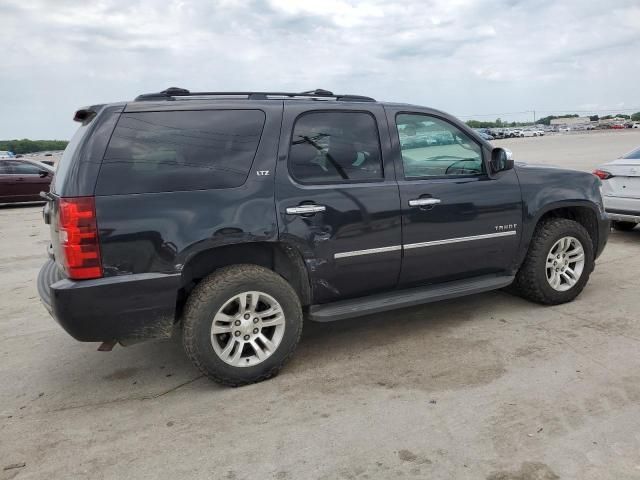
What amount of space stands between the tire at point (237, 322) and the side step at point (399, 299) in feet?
0.86

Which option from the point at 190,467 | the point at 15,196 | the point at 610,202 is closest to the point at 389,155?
the point at 190,467

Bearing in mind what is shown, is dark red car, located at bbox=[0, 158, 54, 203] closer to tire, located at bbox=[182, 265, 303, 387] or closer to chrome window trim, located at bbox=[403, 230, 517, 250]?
tire, located at bbox=[182, 265, 303, 387]

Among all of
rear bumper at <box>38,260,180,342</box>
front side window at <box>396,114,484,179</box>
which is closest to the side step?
front side window at <box>396,114,484,179</box>

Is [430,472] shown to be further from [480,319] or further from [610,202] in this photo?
[610,202]

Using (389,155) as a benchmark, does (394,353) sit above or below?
below

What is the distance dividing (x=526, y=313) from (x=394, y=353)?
151 cm

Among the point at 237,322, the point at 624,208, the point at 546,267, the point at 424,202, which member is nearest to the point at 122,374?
the point at 237,322

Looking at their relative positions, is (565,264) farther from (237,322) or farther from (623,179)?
(237,322)

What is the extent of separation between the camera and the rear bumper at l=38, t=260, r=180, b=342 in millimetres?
3018

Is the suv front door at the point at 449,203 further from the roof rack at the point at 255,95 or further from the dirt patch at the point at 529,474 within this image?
the dirt patch at the point at 529,474

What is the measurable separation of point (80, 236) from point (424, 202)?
2422 mm

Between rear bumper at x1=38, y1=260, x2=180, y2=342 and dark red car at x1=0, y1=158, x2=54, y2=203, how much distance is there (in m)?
12.9

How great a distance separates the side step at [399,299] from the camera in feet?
12.2

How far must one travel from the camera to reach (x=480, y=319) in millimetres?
4516
